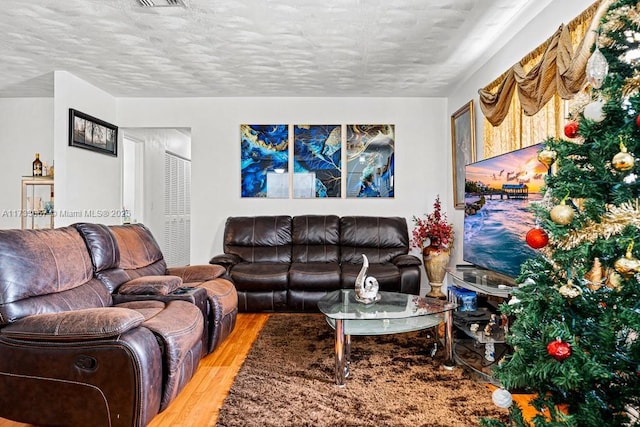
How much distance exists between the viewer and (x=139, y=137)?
5.71 m

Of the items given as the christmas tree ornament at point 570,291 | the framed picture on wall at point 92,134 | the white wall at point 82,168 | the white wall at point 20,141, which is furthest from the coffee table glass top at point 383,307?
the white wall at point 20,141

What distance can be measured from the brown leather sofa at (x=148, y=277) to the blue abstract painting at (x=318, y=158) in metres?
2.09

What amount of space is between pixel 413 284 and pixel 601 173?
3.03 meters

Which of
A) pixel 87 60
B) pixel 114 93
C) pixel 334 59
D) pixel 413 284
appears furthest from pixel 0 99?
pixel 413 284

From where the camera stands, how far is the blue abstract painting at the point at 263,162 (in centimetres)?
519

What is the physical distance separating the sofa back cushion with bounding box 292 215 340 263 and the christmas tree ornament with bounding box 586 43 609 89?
3603mm

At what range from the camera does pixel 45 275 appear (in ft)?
6.98

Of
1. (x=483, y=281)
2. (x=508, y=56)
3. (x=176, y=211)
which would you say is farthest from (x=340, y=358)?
(x=176, y=211)

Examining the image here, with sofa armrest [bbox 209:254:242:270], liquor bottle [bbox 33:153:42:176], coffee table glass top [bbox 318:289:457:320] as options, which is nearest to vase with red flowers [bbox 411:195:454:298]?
coffee table glass top [bbox 318:289:457:320]

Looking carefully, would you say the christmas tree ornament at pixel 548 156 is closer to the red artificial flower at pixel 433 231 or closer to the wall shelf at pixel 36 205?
the red artificial flower at pixel 433 231

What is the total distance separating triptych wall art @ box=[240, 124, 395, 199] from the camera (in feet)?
17.0

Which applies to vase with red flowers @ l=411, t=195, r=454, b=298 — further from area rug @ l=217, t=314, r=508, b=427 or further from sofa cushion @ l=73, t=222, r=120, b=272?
sofa cushion @ l=73, t=222, r=120, b=272

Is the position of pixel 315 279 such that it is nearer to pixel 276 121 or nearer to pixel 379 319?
pixel 379 319

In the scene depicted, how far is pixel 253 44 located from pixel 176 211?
4.07m
